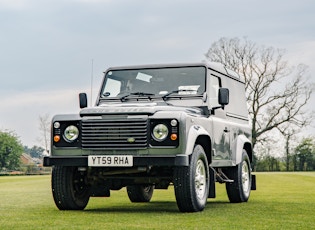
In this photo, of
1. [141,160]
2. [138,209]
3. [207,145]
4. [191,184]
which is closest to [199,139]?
[207,145]

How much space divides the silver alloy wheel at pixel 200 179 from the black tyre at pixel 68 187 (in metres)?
1.96

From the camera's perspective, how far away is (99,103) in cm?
1209

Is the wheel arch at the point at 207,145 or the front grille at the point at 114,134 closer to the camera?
the front grille at the point at 114,134

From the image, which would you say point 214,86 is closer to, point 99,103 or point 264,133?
point 99,103

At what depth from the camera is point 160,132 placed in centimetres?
996

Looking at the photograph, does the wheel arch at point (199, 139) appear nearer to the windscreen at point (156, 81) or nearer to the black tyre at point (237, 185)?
the windscreen at point (156, 81)

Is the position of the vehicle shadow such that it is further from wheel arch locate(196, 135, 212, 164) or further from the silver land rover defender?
wheel arch locate(196, 135, 212, 164)

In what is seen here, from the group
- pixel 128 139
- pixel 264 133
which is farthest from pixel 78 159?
pixel 264 133

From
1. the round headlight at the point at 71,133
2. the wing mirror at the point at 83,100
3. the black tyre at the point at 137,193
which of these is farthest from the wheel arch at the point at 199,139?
the black tyre at the point at 137,193

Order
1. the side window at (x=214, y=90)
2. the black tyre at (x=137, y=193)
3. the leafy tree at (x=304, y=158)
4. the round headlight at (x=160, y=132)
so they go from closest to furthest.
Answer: the round headlight at (x=160, y=132), the side window at (x=214, y=90), the black tyre at (x=137, y=193), the leafy tree at (x=304, y=158)

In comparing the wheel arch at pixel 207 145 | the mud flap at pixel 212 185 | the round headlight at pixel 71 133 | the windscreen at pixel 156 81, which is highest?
the windscreen at pixel 156 81

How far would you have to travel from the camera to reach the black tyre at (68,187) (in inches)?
422

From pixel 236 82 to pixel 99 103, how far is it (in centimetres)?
382

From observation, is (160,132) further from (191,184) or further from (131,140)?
(191,184)
